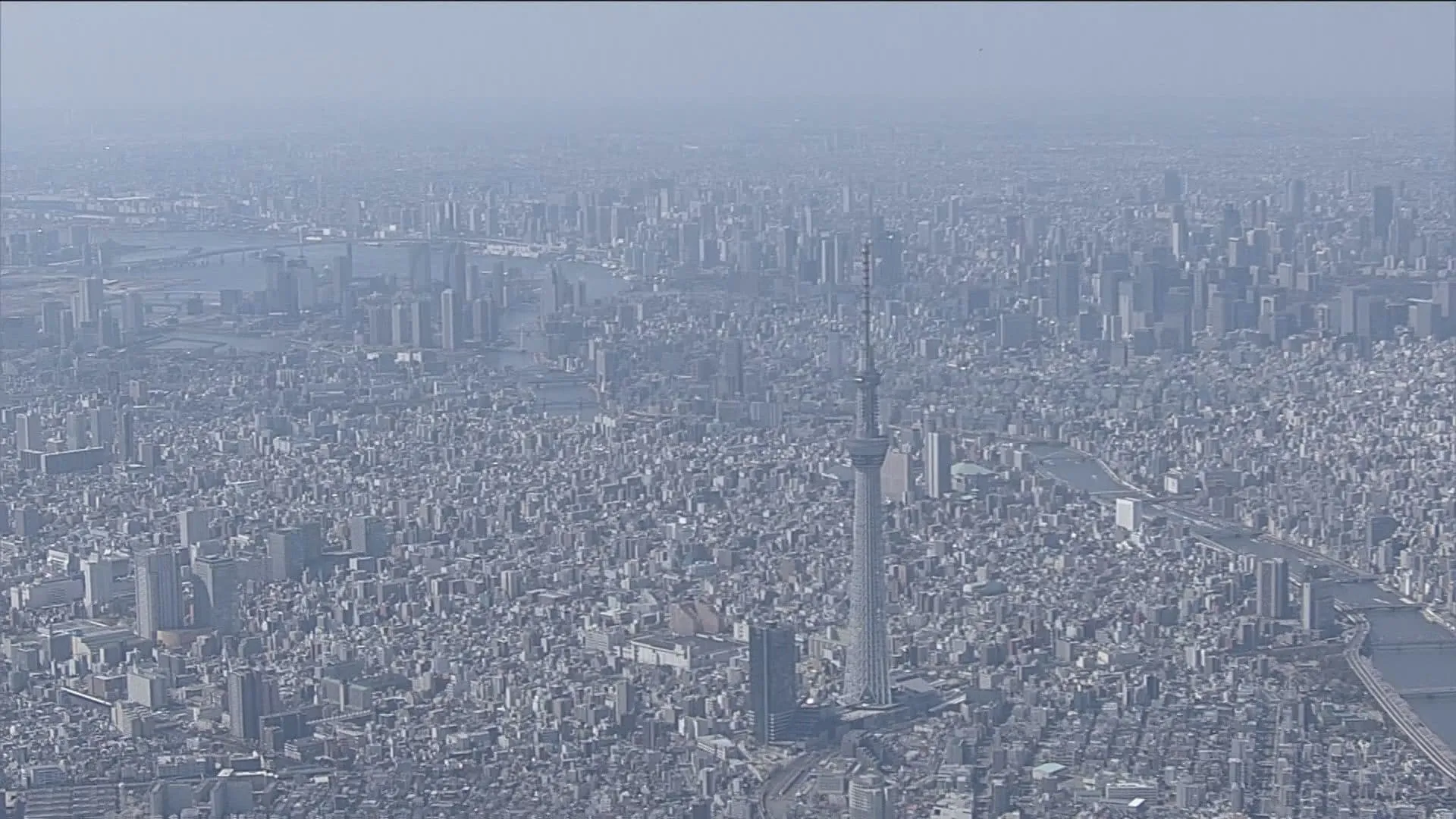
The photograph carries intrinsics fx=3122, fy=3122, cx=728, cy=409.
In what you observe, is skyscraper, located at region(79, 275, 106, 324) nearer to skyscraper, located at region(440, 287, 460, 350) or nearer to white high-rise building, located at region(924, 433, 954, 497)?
skyscraper, located at region(440, 287, 460, 350)

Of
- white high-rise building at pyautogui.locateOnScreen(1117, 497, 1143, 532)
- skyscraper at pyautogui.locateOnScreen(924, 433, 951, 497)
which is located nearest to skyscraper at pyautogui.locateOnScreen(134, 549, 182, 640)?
skyscraper at pyautogui.locateOnScreen(924, 433, 951, 497)

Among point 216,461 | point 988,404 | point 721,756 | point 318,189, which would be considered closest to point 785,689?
point 721,756

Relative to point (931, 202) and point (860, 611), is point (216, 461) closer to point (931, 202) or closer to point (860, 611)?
point (860, 611)

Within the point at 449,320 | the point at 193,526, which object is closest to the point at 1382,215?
the point at 449,320

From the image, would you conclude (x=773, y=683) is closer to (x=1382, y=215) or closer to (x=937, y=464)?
(x=937, y=464)

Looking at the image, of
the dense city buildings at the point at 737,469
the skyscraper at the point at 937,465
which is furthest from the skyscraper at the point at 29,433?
the skyscraper at the point at 937,465

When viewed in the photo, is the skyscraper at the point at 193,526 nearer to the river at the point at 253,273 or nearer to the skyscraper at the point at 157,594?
the skyscraper at the point at 157,594
